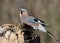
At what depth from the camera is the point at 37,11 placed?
7.57 metres

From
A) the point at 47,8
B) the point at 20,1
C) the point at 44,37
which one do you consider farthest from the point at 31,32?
the point at 20,1

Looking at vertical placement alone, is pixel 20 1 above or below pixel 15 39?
above

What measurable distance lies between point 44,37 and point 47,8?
94 cm

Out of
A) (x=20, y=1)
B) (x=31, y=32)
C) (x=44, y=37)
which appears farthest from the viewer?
(x=20, y=1)

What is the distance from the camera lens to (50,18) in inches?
289

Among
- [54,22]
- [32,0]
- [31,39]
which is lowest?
[31,39]

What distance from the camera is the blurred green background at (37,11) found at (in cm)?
718

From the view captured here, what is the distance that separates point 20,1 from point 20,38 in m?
4.84

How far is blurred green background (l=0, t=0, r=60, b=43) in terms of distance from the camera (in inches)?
283

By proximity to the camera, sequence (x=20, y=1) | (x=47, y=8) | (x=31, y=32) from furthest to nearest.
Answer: (x=20, y=1), (x=47, y=8), (x=31, y=32)

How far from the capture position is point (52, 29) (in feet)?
23.4

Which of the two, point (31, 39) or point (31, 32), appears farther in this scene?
point (31, 32)

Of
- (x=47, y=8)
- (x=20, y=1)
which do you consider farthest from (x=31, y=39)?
(x=20, y=1)

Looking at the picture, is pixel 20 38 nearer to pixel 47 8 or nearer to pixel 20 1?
pixel 47 8
